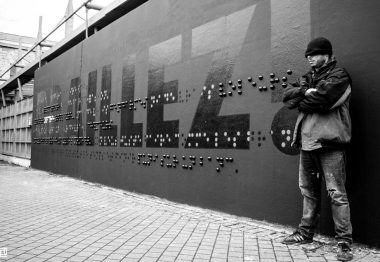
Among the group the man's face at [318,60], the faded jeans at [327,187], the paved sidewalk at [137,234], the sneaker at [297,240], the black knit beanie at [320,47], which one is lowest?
the paved sidewalk at [137,234]

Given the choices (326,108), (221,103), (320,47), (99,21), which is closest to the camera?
(326,108)

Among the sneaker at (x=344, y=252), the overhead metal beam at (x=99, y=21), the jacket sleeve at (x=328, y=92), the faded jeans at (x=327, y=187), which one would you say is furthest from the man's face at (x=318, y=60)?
the overhead metal beam at (x=99, y=21)

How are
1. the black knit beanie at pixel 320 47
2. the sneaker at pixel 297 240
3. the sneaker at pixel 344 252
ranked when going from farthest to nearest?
1. the sneaker at pixel 297 240
2. the black knit beanie at pixel 320 47
3. the sneaker at pixel 344 252

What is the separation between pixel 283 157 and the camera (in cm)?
399

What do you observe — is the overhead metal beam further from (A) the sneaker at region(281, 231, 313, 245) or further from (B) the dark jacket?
(A) the sneaker at region(281, 231, 313, 245)

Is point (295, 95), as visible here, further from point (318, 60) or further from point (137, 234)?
point (137, 234)

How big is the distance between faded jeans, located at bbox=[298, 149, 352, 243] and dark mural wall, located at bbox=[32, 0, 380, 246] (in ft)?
1.01

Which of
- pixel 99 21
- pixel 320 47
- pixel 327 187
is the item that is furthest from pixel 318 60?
pixel 99 21

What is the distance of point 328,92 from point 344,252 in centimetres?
135

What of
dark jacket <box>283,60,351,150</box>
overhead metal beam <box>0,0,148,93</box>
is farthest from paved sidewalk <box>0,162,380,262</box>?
overhead metal beam <box>0,0,148,93</box>

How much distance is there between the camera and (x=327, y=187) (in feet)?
10.3

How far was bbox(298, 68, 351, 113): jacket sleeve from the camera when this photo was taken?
302cm

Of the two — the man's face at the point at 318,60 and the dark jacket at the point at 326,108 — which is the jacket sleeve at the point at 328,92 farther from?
the man's face at the point at 318,60

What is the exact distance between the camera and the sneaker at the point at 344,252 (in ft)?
9.54
